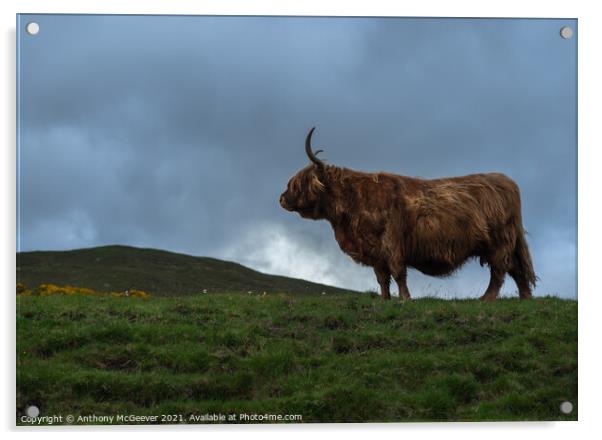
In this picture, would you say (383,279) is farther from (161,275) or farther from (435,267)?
(161,275)

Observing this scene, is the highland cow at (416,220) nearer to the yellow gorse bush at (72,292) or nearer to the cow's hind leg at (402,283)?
the cow's hind leg at (402,283)

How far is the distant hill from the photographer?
1262cm

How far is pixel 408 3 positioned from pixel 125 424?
618 centimetres

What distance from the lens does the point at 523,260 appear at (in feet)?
43.3

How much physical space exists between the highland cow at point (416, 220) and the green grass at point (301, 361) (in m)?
1.44

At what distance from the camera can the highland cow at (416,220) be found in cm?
1293

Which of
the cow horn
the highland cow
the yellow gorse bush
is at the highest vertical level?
the cow horn

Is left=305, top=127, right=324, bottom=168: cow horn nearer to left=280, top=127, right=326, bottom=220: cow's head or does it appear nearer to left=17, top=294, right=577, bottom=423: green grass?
left=280, top=127, right=326, bottom=220: cow's head

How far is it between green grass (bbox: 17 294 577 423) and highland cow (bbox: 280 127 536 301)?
1443mm

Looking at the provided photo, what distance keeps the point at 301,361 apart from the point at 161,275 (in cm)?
406

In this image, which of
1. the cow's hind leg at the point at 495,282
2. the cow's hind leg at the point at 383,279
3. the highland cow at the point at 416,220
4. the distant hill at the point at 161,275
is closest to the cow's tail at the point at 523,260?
the highland cow at the point at 416,220

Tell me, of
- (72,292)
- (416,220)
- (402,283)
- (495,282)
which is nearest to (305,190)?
(416,220)

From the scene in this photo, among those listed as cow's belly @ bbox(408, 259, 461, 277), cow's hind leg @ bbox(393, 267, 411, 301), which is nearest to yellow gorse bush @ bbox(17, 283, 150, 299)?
cow's hind leg @ bbox(393, 267, 411, 301)

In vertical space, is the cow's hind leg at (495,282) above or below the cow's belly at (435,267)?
below
